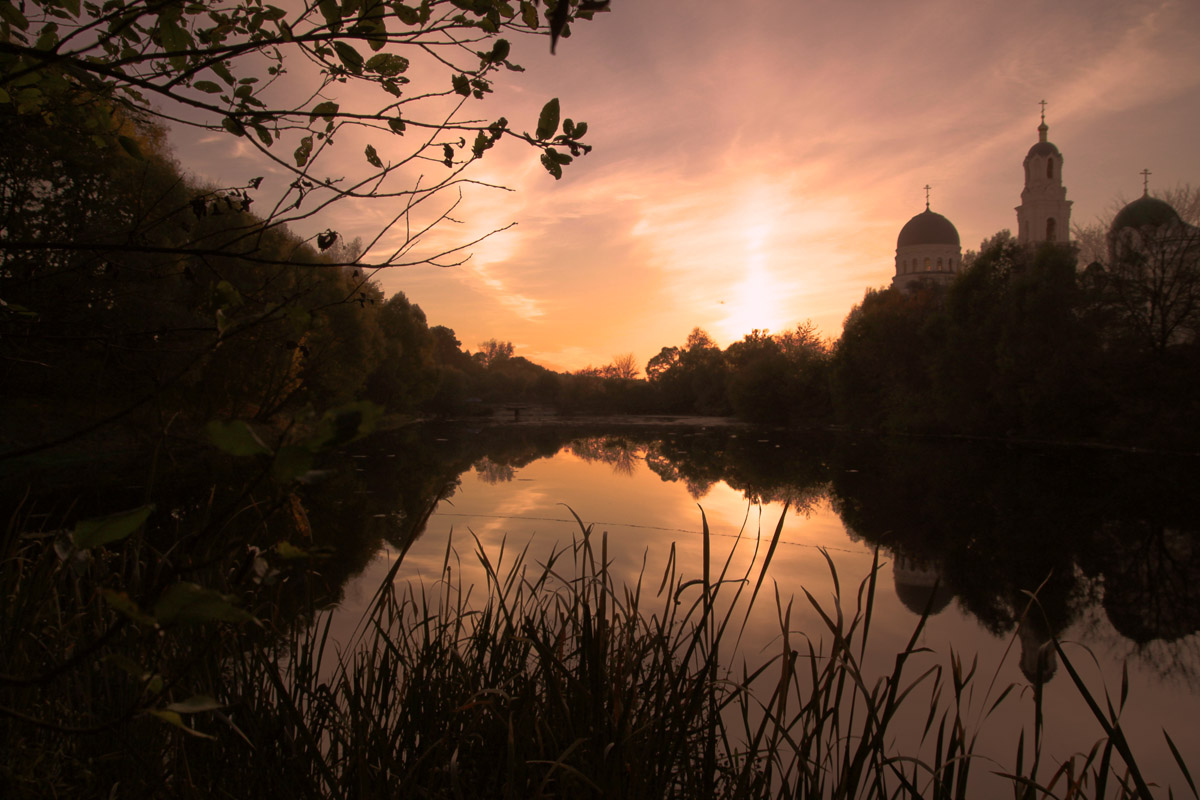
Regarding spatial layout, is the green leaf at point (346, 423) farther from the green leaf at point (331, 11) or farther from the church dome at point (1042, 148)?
the church dome at point (1042, 148)

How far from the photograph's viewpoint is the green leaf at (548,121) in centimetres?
166

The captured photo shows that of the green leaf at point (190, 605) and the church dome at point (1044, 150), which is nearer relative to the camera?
the green leaf at point (190, 605)

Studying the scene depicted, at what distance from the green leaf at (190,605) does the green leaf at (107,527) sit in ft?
0.27

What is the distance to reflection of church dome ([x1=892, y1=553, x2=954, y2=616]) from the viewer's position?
22.8 ft

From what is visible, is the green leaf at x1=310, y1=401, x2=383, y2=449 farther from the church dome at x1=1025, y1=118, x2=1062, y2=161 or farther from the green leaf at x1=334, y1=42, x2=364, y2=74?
the church dome at x1=1025, y1=118, x2=1062, y2=161

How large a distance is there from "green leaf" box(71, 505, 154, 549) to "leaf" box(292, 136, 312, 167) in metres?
1.56

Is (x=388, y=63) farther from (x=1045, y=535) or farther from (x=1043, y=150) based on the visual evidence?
(x=1043, y=150)

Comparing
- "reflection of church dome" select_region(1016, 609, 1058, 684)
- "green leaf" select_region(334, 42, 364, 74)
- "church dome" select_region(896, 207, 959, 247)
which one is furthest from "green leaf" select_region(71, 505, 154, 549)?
"church dome" select_region(896, 207, 959, 247)

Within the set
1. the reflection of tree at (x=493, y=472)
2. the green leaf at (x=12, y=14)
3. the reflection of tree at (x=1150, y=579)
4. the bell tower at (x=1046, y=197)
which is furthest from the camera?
the bell tower at (x=1046, y=197)

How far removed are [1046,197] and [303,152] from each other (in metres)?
61.8

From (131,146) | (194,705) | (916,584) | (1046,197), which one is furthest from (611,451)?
(1046,197)

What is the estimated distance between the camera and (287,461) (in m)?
0.69

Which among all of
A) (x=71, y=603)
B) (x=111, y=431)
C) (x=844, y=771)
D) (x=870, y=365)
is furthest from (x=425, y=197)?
(x=870, y=365)

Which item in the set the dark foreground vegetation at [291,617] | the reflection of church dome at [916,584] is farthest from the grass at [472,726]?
the reflection of church dome at [916,584]
